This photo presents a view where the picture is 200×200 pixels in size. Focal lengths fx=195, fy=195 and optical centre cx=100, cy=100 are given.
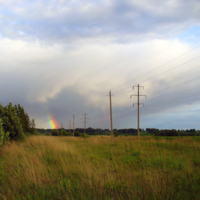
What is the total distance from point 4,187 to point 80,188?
2.31m

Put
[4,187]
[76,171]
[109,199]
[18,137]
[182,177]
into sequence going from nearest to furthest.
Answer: [109,199] < [4,187] < [182,177] < [76,171] < [18,137]

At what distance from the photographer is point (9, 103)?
16.2m

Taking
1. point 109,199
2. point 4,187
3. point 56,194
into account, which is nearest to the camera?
point 109,199

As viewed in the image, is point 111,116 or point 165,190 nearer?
point 165,190

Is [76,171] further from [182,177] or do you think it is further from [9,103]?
[9,103]

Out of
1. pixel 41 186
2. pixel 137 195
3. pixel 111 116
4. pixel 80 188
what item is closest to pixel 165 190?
pixel 137 195

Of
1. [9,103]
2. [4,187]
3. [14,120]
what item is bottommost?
[4,187]

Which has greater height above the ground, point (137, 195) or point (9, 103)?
point (9, 103)

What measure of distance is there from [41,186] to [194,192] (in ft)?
13.8

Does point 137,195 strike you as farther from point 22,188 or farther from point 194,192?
point 22,188

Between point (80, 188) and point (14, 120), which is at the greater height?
point (14, 120)

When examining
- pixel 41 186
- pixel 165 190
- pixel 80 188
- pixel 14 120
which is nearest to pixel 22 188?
pixel 41 186

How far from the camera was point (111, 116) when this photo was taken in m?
34.4

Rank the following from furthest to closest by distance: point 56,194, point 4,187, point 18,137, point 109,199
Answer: point 18,137 < point 4,187 < point 56,194 < point 109,199
